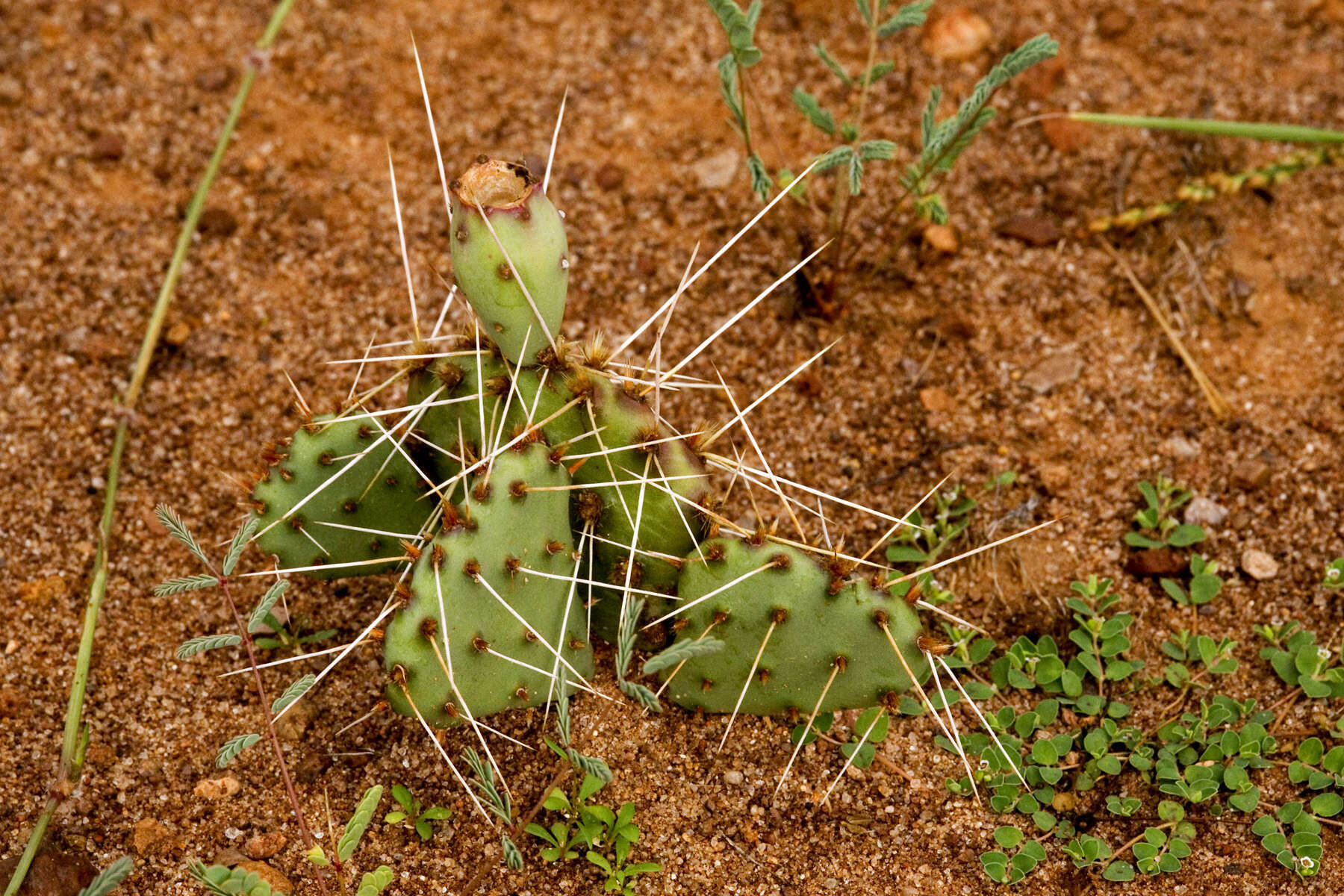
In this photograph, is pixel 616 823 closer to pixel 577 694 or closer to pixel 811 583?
pixel 577 694

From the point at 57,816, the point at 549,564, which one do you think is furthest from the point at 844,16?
the point at 57,816

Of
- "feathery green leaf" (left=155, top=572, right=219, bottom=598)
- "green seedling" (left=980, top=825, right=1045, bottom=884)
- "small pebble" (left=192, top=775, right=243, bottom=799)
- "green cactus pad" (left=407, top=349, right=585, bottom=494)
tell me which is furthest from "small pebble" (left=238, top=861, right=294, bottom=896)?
"green seedling" (left=980, top=825, right=1045, bottom=884)

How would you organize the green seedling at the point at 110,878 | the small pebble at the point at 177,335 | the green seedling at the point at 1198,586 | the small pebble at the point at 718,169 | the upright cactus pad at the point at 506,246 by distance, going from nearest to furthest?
the green seedling at the point at 110,878 < the upright cactus pad at the point at 506,246 < the green seedling at the point at 1198,586 < the small pebble at the point at 177,335 < the small pebble at the point at 718,169

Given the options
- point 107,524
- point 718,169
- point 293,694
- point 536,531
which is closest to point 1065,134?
point 718,169

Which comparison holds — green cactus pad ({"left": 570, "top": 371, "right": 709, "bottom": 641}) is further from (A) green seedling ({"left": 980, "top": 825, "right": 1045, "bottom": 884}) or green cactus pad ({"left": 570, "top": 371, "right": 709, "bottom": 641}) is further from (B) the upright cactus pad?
(A) green seedling ({"left": 980, "top": 825, "right": 1045, "bottom": 884})

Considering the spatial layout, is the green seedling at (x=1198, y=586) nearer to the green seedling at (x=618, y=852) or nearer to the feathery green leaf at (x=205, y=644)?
the green seedling at (x=618, y=852)

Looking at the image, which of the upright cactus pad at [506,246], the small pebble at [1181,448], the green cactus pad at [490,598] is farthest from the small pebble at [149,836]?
the small pebble at [1181,448]

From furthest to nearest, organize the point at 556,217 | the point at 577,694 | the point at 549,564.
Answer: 1. the point at 577,694
2. the point at 549,564
3. the point at 556,217
